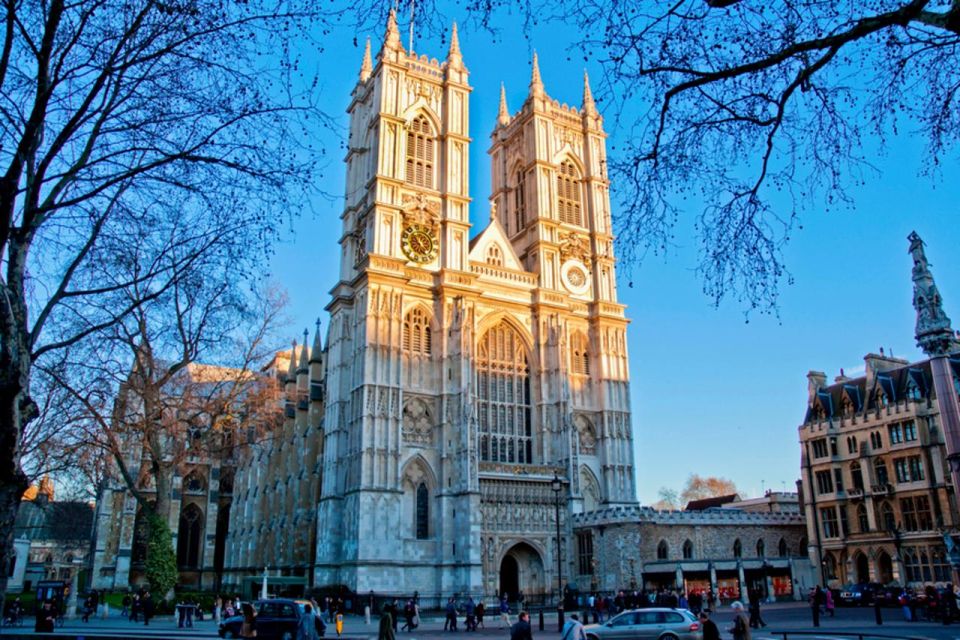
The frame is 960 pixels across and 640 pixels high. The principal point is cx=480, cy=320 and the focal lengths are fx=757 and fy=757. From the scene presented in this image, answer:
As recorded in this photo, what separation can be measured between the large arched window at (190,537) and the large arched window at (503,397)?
30910 millimetres

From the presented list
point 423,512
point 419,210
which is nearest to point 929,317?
point 423,512

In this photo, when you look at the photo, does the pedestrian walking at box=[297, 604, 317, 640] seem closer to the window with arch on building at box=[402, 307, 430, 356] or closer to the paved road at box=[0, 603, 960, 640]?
the paved road at box=[0, 603, 960, 640]

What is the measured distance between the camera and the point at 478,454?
40.7m

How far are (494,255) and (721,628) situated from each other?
28.8 meters

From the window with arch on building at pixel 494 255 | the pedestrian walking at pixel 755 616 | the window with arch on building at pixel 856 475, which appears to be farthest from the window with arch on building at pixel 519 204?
the pedestrian walking at pixel 755 616

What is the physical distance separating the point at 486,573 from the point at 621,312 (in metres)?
18.8

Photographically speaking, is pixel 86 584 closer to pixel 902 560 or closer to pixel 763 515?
pixel 763 515

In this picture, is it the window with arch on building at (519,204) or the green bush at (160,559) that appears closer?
the green bush at (160,559)

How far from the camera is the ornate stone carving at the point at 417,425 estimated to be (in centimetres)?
4059

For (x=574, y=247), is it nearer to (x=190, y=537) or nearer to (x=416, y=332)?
(x=416, y=332)

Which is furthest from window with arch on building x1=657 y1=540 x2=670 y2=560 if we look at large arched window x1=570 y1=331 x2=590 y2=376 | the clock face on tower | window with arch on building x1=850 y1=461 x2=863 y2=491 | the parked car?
the parked car

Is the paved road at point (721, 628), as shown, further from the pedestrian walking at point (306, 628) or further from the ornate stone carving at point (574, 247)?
the ornate stone carving at point (574, 247)

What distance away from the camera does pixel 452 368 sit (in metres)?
42.1

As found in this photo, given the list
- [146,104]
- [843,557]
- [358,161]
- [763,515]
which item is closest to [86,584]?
[358,161]
